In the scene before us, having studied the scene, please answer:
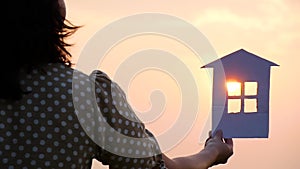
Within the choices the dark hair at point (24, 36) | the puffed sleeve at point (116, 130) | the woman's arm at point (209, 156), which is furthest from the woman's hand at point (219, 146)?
the dark hair at point (24, 36)

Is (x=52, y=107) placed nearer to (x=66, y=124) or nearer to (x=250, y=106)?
(x=66, y=124)

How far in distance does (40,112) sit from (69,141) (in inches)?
1.9

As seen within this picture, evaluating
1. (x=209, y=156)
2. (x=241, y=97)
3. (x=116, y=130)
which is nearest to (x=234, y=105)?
(x=241, y=97)

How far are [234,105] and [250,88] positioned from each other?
0.05 m

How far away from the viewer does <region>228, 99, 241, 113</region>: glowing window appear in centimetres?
95

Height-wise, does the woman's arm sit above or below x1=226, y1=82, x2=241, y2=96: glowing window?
below

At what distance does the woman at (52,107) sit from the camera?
0.65m

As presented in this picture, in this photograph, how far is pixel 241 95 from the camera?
949mm

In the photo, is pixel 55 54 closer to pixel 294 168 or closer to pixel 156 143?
pixel 156 143

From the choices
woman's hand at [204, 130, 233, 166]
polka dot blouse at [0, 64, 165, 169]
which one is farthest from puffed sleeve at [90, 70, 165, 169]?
woman's hand at [204, 130, 233, 166]

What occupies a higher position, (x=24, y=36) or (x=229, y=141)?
(x=24, y=36)

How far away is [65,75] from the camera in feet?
2.18

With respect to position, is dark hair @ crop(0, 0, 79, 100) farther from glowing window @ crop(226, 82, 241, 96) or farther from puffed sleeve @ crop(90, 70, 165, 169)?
glowing window @ crop(226, 82, 241, 96)

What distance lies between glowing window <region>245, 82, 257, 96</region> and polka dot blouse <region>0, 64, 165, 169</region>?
13.2 inches
